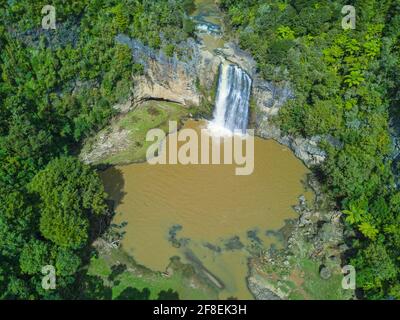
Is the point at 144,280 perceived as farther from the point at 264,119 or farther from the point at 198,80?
the point at 198,80

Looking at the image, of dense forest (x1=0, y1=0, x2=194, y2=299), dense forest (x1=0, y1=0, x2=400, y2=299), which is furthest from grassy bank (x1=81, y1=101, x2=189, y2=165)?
dense forest (x1=0, y1=0, x2=194, y2=299)

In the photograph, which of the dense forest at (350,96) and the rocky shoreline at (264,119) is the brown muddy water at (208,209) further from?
the dense forest at (350,96)

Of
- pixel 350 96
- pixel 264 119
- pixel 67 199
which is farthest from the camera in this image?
pixel 264 119

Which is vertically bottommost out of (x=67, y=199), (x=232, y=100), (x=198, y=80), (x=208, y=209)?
(x=208, y=209)

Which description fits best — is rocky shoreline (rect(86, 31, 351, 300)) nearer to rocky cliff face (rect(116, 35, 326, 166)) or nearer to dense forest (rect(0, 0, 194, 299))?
rocky cliff face (rect(116, 35, 326, 166))

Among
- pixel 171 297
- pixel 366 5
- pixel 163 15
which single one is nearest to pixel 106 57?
pixel 163 15

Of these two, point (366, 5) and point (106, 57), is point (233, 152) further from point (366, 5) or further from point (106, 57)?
point (366, 5)

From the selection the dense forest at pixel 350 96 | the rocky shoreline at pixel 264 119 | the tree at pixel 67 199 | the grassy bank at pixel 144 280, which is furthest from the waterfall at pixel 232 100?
the grassy bank at pixel 144 280

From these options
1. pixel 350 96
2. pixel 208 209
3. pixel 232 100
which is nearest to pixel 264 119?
pixel 232 100
